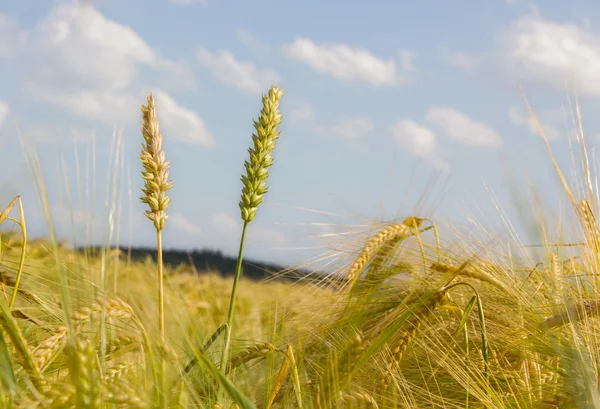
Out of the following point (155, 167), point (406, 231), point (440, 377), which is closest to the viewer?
point (155, 167)

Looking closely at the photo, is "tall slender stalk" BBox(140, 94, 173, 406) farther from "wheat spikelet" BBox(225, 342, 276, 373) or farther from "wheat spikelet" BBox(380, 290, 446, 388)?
"wheat spikelet" BBox(380, 290, 446, 388)

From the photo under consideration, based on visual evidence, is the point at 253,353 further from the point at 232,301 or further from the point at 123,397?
the point at 123,397

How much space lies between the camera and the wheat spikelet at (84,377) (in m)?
0.72

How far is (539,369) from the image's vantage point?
4.95ft

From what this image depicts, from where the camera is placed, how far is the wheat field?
2.89 ft

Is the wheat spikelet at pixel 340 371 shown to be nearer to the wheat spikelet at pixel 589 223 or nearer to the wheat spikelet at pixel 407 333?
the wheat spikelet at pixel 407 333

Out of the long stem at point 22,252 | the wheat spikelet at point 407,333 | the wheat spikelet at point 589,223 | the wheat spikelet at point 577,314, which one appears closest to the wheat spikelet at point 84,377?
the long stem at point 22,252

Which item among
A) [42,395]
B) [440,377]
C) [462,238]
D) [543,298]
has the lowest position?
[440,377]

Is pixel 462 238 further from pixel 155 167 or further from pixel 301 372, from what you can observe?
pixel 155 167

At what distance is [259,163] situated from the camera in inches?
43.0

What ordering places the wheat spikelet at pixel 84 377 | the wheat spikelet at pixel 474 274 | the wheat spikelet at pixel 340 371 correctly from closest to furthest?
the wheat spikelet at pixel 84 377 → the wheat spikelet at pixel 340 371 → the wheat spikelet at pixel 474 274

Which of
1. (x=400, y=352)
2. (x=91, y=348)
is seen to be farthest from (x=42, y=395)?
(x=400, y=352)

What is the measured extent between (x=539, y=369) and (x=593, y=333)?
9.4 inches

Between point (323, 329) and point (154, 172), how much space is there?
56 cm
